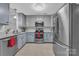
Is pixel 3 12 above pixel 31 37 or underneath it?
above

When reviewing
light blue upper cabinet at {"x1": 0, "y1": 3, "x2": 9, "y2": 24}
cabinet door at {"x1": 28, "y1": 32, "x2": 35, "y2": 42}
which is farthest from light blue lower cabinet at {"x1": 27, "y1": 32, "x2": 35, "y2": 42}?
light blue upper cabinet at {"x1": 0, "y1": 3, "x2": 9, "y2": 24}

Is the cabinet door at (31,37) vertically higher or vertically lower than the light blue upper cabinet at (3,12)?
lower

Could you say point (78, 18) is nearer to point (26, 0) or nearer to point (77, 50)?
point (77, 50)

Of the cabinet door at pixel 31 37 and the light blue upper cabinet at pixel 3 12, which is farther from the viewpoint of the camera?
the cabinet door at pixel 31 37

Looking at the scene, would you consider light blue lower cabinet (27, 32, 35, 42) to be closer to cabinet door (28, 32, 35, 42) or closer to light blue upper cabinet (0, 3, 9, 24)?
cabinet door (28, 32, 35, 42)

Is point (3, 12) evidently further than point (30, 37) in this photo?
No

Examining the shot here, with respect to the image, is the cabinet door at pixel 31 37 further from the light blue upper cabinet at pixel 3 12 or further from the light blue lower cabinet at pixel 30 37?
the light blue upper cabinet at pixel 3 12

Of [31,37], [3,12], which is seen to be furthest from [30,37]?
[3,12]

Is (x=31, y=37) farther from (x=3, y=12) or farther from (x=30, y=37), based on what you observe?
(x=3, y=12)

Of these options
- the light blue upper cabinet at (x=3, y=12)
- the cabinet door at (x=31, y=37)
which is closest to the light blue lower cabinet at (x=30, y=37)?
the cabinet door at (x=31, y=37)

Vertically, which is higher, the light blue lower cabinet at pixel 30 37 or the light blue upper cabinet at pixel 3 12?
the light blue upper cabinet at pixel 3 12

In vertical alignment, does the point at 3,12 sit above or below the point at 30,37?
above

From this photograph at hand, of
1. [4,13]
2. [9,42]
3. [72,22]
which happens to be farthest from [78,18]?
[4,13]

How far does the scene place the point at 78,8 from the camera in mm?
1857
